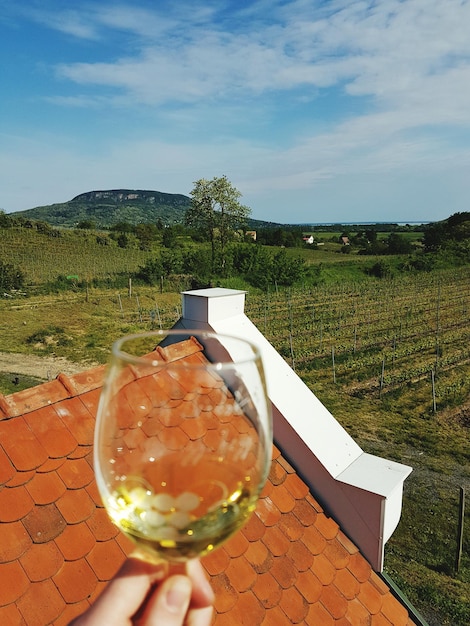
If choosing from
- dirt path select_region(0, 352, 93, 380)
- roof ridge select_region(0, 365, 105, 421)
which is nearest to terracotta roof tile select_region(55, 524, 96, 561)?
roof ridge select_region(0, 365, 105, 421)

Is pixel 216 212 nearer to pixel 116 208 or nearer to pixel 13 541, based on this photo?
pixel 13 541

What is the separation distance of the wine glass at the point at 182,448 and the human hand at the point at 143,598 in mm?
49

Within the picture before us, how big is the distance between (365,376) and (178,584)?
629 inches

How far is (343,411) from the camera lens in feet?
44.5

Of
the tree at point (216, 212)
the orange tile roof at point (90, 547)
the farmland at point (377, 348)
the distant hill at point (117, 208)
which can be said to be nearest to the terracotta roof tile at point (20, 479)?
the orange tile roof at point (90, 547)

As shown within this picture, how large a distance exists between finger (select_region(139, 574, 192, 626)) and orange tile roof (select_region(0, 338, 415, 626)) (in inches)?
45.5

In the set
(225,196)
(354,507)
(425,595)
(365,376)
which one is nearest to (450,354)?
(365,376)

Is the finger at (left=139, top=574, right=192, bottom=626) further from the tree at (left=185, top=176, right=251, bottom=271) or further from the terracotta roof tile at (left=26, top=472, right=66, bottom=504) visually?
the tree at (left=185, top=176, right=251, bottom=271)

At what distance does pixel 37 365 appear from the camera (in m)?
16.6

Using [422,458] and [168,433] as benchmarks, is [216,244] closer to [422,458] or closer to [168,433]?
[422,458]

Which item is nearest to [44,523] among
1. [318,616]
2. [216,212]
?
[318,616]

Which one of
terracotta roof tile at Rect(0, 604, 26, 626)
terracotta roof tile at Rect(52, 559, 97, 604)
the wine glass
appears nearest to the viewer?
the wine glass

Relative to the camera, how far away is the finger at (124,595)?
3.09 ft

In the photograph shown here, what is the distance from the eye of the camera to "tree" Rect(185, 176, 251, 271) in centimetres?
3569
